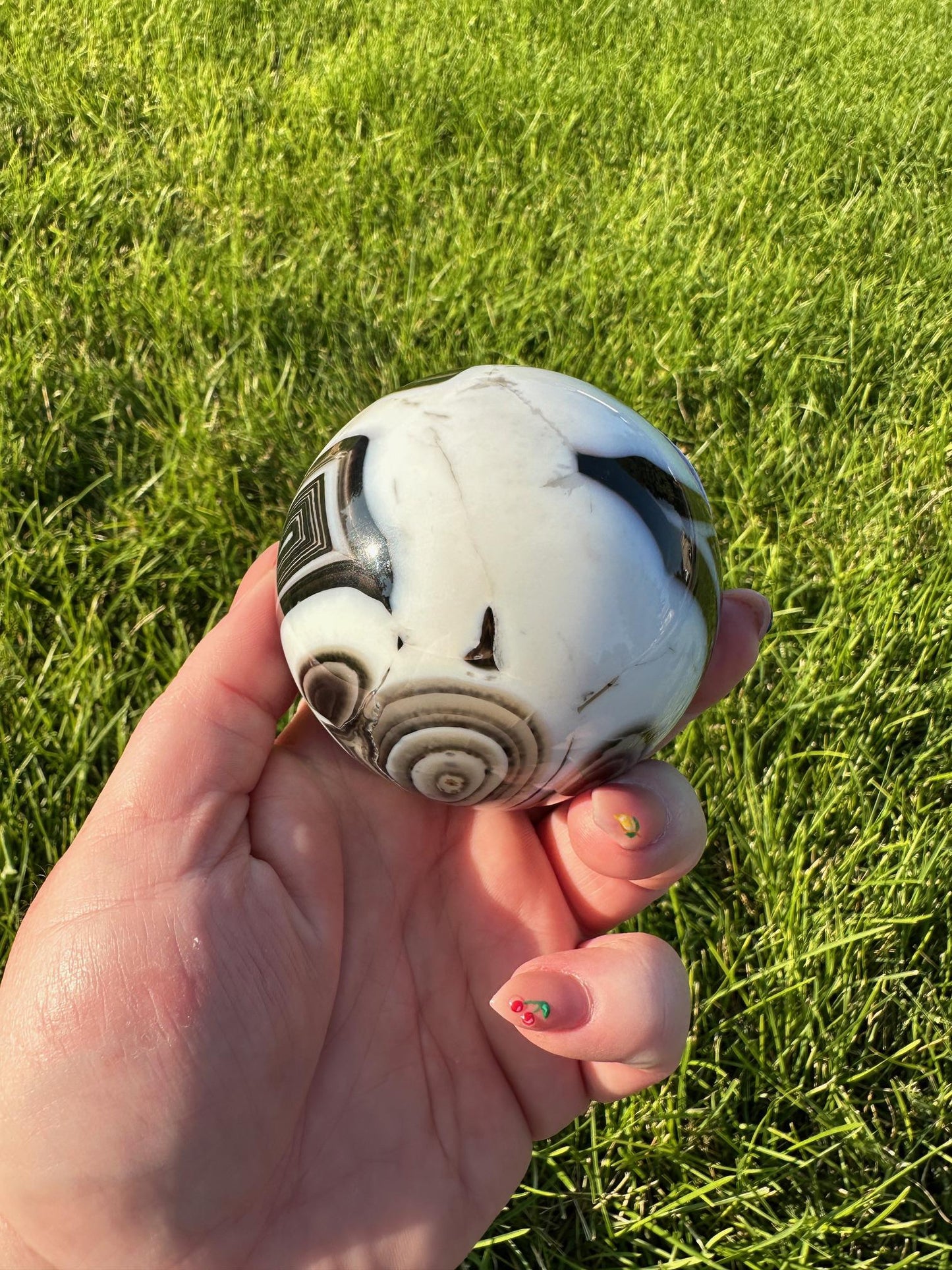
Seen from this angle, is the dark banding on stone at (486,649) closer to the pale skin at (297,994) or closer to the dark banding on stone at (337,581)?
the dark banding on stone at (337,581)

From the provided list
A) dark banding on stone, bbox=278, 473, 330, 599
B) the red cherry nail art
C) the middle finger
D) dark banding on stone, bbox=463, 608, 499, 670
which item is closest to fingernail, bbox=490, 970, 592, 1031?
the red cherry nail art

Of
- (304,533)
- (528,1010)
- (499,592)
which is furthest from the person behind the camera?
(304,533)

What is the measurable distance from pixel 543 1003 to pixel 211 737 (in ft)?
1.96

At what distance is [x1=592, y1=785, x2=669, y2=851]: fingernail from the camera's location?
1.46 meters

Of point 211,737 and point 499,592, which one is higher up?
point 499,592

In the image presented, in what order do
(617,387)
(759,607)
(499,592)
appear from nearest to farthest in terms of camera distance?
(499,592) → (759,607) → (617,387)

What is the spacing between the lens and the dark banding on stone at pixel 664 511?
137cm

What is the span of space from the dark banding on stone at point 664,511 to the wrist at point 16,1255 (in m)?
1.18

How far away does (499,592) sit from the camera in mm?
1278

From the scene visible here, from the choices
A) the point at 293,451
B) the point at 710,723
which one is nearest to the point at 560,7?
the point at 293,451

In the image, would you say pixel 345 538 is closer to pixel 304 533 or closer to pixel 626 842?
pixel 304 533

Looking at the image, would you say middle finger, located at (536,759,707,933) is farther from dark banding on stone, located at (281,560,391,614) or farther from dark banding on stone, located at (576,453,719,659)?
dark banding on stone, located at (281,560,391,614)

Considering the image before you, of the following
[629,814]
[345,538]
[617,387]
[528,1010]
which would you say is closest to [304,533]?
[345,538]

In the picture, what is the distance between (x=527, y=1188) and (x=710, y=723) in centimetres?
95
